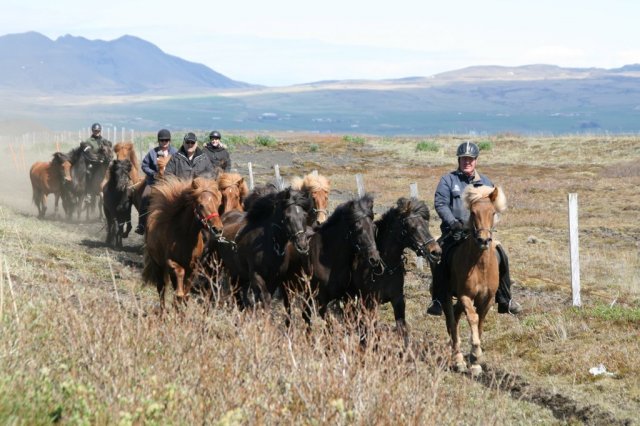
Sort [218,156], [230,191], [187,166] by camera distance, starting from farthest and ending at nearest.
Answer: [218,156] < [187,166] < [230,191]

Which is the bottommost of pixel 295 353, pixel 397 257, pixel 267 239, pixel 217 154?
pixel 295 353

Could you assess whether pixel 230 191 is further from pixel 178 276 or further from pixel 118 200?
pixel 118 200

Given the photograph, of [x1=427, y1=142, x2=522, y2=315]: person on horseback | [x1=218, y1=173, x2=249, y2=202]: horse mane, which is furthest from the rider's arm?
[x1=218, y1=173, x2=249, y2=202]: horse mane

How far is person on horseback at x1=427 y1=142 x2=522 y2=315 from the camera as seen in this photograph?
1125cm

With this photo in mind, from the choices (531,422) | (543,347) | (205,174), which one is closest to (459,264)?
(543,347)

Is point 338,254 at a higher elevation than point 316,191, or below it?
below

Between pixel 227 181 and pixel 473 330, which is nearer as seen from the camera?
pixel 473 330

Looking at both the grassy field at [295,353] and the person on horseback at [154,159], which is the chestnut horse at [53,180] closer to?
the grassy field at [295,353]

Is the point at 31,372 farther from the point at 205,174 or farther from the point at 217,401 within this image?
the point at 205,174

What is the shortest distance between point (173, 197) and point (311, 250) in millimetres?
2261

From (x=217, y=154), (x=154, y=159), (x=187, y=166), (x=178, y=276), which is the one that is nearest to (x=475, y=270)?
(x=178, y=276)

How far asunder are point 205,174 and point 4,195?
2203 centimetres

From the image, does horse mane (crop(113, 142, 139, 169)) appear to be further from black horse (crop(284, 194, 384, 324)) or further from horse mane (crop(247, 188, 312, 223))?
black horse (crop(284, 194, 384, 324))

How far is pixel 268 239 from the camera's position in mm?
11258
